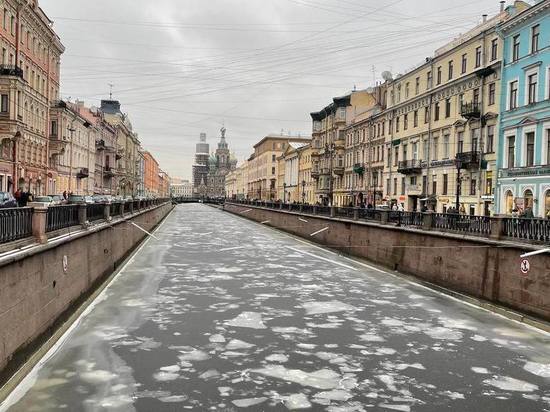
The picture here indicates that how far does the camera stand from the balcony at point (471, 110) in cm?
3878

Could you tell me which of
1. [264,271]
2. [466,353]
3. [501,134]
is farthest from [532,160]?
[466,353]

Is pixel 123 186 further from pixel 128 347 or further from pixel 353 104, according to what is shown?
pixel 128 347

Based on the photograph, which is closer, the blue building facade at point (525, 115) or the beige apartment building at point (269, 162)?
the blue building facade at point (525, 115)

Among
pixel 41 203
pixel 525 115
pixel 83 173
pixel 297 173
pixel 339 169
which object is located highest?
pixel 525 115

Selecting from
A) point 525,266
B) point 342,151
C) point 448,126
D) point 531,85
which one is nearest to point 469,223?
point 525,266

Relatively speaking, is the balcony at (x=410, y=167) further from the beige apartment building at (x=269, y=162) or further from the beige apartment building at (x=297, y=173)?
the beige apartment building at (x=269, y=162)

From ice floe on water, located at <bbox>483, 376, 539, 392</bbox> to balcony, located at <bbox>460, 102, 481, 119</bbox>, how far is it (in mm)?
32419

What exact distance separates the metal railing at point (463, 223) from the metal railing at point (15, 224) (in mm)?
11948

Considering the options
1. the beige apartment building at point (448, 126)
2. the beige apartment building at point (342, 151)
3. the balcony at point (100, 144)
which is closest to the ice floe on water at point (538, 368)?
the beige apartment building at point (448, 126)

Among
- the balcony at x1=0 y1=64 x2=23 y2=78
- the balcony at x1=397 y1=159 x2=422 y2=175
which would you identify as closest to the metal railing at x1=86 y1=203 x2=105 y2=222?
the balcony at x1=0 y1=64 x2=23 y2=78

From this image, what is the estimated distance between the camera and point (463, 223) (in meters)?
17.8

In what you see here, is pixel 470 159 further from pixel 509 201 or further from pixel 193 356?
pixel 193 356

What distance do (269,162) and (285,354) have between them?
124758 millimetres

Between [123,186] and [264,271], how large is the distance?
3725 inches
